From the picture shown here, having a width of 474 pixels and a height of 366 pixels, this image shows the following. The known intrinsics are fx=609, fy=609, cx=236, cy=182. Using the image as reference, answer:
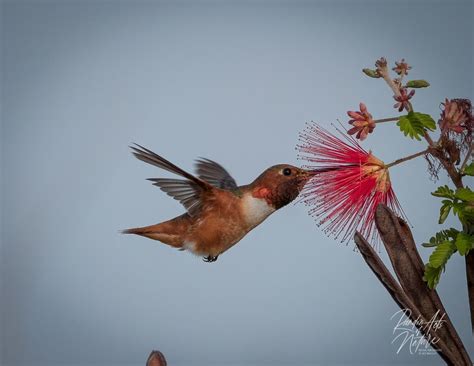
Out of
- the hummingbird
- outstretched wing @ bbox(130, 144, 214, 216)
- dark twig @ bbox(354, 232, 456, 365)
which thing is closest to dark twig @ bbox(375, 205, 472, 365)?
dark twig @ bbox(354, 232, 456, 365)

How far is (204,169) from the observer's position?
1.05 meters

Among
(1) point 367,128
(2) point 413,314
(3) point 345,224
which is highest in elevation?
(1) point 367,128

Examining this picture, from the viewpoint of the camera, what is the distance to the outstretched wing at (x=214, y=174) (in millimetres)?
1036

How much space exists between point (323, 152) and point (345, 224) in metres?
0.10

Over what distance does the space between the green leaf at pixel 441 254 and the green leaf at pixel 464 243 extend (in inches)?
0.6

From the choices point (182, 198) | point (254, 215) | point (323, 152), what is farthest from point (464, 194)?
point (182, 198)

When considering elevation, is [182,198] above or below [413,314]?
above

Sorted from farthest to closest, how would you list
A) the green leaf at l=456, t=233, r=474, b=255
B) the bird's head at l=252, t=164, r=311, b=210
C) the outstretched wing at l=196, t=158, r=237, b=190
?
the outstretched wing at l=196, t=158, r=237, b=190, the bird's head at l=252, t=164, r=311, b=210, the green leaf at l=456, t=233, r=474, b=255

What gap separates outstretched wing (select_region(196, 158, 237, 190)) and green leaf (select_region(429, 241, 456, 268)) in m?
0.40

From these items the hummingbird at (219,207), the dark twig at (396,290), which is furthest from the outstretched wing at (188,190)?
the dark twig at (396,290)

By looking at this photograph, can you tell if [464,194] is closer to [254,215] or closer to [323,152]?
[323,152]

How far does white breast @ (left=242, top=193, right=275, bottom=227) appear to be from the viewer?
887 millimetres

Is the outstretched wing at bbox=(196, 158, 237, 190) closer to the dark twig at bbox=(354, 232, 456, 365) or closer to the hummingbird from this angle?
the hummingbird

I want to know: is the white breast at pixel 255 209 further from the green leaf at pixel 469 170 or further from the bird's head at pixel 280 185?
the green leaf at pixel 469 170
